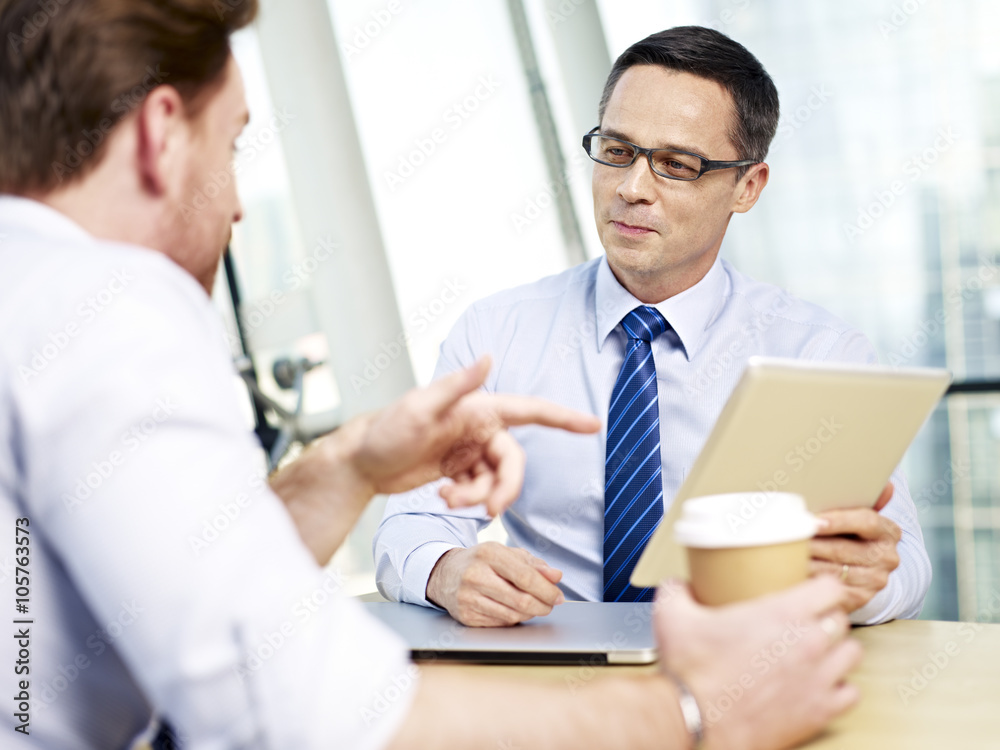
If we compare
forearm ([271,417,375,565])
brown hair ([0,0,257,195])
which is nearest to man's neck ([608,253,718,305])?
forearm ([271,417,375,565])

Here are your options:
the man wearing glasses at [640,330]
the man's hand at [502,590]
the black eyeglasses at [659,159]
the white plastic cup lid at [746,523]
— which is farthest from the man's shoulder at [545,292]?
the white plastic cup lid at [746,523]

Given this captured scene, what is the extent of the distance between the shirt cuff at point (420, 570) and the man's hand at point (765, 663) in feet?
2.38

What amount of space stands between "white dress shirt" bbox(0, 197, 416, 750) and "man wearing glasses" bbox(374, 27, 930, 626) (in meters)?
0.94

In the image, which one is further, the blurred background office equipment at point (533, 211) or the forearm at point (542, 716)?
the blurred background office equipment at point (533, 211)

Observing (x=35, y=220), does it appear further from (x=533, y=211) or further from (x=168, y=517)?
(x=533, y=211)

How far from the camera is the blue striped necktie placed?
1.64 meters

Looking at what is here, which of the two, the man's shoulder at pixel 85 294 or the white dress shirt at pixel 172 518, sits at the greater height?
the man's shoulder at pixel 85 294

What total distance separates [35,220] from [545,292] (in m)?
1.38

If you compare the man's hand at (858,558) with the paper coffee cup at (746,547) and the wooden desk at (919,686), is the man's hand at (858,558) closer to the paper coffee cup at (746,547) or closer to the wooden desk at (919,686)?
the wooden desk at (919,686)

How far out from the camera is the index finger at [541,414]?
97 centimetres

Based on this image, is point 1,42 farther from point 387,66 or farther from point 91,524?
point 387,66

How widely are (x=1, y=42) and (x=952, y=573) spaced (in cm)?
411

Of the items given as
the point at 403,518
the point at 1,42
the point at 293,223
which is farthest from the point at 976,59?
the point at 1,42

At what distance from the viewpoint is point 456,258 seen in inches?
151
